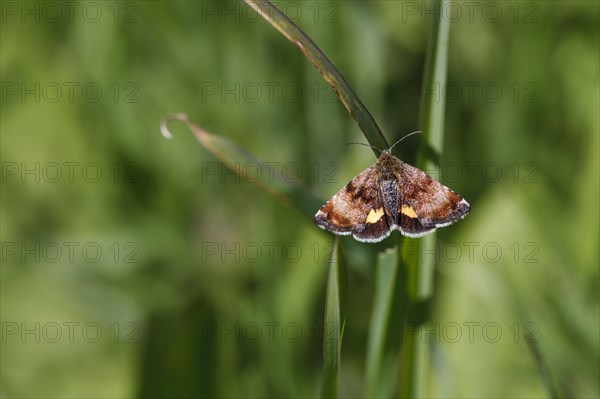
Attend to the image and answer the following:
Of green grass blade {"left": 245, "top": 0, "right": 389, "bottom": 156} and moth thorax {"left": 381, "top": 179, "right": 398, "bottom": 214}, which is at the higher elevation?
green grass blade {"left": 245, "top": 0, "right": 389, "bottom": 156}

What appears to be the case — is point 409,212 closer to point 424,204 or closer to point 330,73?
point 424,204

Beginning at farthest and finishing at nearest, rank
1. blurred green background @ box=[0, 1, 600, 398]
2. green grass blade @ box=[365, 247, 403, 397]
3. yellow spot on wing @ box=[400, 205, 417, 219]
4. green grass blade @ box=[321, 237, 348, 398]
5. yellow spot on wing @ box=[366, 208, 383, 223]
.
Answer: blurred green background @ box=[0, 1, 600, 398]
yellow spot on wing @ box=[366, 208, 383, 223]
yellow spot on wing @ box=[400, 205, 417, 219]
green grass blade @ box=[365, 247, 403, 397]
green grass blade @ box=[321, 237, 348, 398]

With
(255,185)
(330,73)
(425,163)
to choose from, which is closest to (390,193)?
(425,163)

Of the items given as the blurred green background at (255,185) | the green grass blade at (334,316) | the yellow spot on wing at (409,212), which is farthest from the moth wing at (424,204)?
the blurred green background at (255,185)

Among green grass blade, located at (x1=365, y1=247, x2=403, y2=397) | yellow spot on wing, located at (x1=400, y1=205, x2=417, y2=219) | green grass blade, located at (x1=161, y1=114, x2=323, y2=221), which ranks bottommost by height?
green grass blade, located at (x1=365, y1=247, x2=403, y2=397)

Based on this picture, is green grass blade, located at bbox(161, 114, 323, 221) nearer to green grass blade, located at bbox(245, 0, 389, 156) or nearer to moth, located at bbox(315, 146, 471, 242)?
moth, located at bbox(315, 146, 471, 242)

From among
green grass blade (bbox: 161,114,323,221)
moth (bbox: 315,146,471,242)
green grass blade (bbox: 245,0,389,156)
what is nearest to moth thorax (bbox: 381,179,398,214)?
moth (bbox: 315,146,471,242)
